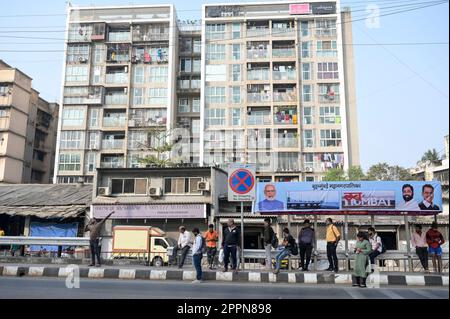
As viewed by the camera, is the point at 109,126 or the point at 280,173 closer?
the point at 280,173

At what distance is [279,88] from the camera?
49781 mm

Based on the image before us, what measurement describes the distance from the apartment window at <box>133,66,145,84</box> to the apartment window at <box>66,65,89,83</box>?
588cm

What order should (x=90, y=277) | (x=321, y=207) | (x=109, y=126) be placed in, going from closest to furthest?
1. (x=90, y=277)
2. (x=321, y=207)
3. (x=109, y=126)

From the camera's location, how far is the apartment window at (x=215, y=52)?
51438mm

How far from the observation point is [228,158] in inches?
1869

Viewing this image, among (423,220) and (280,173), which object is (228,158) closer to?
(280,173)

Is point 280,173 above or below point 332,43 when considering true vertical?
below

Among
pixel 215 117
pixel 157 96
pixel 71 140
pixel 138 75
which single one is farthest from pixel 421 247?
pixel 71 140

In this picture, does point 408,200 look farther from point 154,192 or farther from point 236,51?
point 236,51

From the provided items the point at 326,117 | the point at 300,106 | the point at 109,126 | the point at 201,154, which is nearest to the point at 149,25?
the point at 109,126

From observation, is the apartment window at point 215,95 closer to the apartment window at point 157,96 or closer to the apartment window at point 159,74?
the apartment window at point 157,96

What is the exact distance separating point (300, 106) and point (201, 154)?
12.9m

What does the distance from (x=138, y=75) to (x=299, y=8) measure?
21.4 metres

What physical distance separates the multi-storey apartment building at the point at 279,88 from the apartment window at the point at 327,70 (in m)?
0.12
